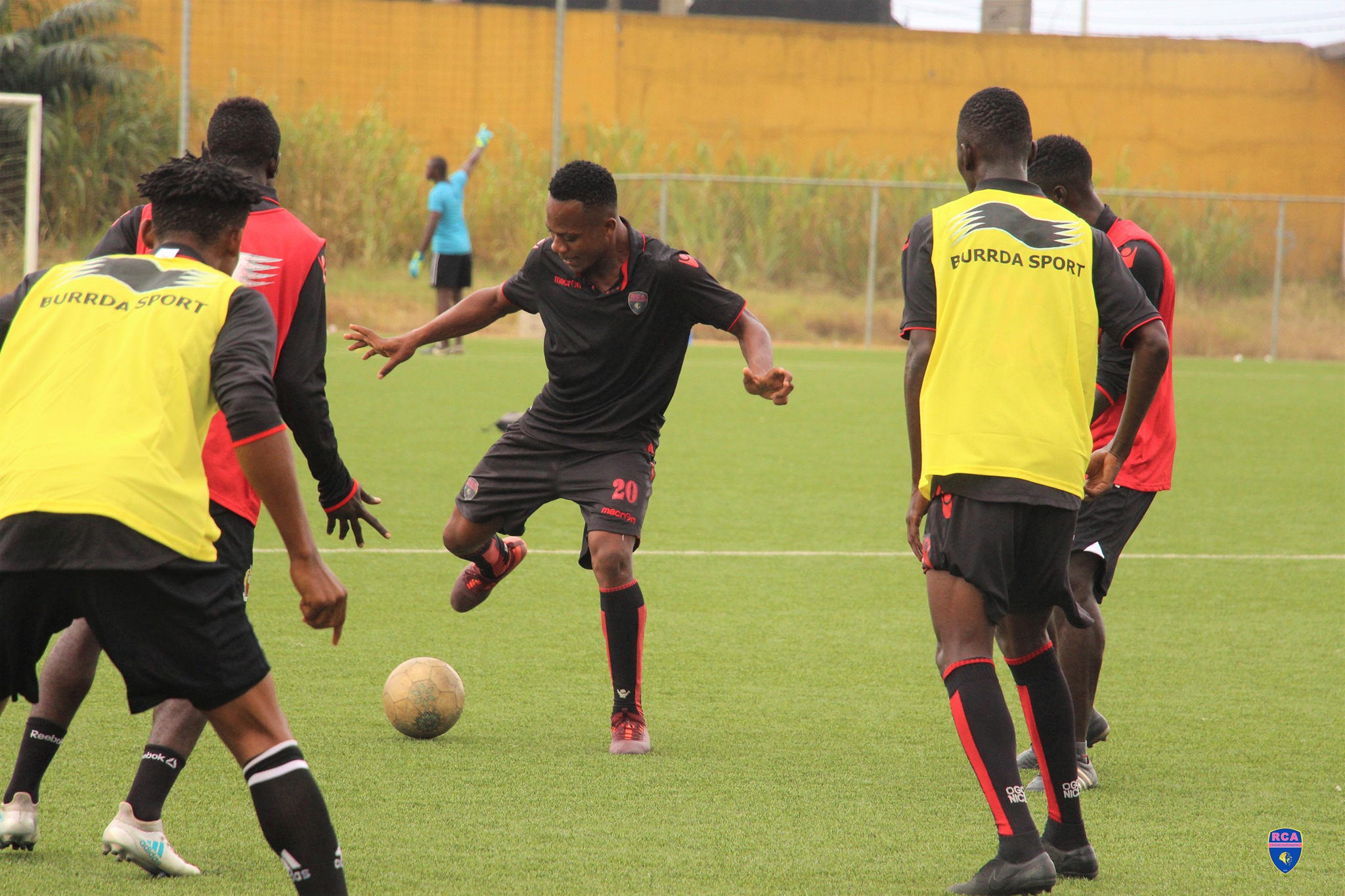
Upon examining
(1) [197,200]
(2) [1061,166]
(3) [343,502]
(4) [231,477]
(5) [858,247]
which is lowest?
(3) [343,502]

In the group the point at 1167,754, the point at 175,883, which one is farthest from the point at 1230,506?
the point at 175,883

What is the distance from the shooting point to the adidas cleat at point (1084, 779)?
4.61 meters

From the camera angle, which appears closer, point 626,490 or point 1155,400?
point 1155,400

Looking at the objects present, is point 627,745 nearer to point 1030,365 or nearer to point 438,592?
point 1030,365

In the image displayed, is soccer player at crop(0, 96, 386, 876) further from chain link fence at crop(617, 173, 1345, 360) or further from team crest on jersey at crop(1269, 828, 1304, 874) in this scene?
chain link fence at crop(617, 173, 1345, 360)

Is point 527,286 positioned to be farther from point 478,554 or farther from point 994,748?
point 994,748

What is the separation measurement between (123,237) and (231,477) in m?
0.76

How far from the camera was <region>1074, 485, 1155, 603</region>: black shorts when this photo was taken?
4.77m

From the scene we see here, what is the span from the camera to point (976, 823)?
166 inches

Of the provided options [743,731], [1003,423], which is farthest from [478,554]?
[1003,423]

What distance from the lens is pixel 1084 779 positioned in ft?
15.1

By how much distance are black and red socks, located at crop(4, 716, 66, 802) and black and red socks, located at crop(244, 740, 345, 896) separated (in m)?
1.09

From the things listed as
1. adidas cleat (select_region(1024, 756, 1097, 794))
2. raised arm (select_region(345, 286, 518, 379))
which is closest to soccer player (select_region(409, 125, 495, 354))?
raised arm (select_region(345, 286, 518, 379))

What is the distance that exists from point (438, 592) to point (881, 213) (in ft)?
64.6
